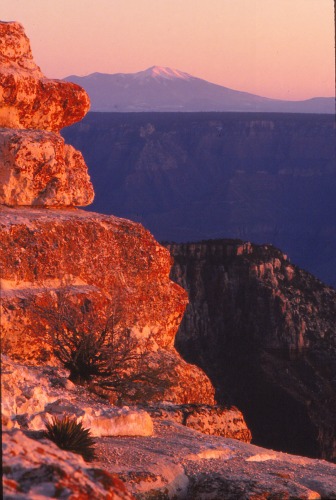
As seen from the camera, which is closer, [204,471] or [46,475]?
[46,475]

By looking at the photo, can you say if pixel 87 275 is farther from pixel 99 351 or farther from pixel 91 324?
pixel 99 351

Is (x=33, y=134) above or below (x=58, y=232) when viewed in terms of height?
above

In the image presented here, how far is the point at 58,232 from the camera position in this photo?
18.1m

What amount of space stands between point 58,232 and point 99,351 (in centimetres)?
328

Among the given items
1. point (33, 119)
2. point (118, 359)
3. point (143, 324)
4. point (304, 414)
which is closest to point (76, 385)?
point (118, 359)

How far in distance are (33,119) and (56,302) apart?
4828 mm

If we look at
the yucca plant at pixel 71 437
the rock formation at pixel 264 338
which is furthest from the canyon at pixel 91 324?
the rock formation at pixel 264 338

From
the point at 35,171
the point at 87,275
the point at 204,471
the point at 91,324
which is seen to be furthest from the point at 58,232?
the point at 204,471

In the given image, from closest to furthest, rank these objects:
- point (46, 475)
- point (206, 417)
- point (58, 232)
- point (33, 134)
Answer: point (46, 475), point (206, 417), point (58, 232), point (33, 134)

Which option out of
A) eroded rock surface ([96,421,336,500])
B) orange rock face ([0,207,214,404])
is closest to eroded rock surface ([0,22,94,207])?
orange rock face ([0,207,214,404])

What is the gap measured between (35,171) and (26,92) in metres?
1.70

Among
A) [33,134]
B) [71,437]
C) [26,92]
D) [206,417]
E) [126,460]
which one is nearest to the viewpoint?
[71,437]

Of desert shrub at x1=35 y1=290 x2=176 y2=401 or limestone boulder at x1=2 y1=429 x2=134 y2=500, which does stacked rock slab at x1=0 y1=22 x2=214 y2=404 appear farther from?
limestone boulder at x1=2 y1=429 x2=134 y2=500

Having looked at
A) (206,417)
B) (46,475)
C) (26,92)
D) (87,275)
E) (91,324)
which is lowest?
(206,417)
